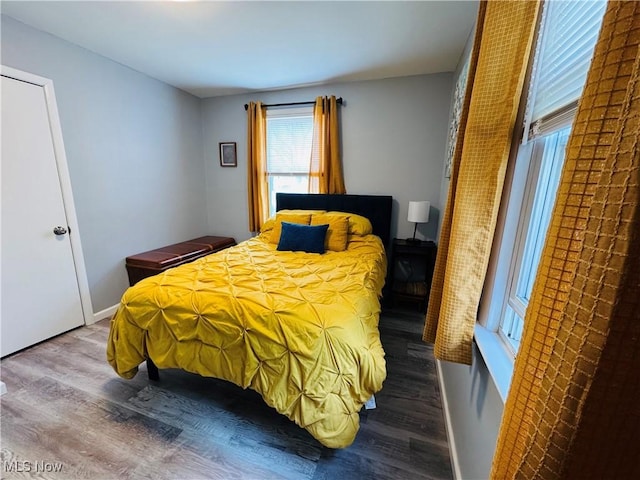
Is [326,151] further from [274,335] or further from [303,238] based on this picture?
[274,335]

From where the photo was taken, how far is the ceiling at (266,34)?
1.83 metres

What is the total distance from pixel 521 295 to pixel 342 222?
5.99 feet

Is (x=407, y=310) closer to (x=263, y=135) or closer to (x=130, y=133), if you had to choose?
(x=263, y=135)

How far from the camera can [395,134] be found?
10.0 ft

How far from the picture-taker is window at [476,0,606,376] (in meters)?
0.74

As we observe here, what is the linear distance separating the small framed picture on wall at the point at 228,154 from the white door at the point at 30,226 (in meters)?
1.80

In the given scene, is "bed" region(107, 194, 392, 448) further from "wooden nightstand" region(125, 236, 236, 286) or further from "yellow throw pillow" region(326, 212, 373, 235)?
"wooden nightstand" region(125, 236, 236, 286)

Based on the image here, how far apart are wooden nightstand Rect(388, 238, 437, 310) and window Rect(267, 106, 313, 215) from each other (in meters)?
1.47

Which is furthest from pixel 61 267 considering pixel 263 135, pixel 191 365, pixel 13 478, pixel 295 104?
pixel 295 104

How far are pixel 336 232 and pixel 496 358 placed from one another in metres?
1.85

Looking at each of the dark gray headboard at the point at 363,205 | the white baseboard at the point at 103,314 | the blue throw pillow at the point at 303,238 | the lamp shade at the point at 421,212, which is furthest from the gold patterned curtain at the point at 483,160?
the white baseboard at the point at 103,314

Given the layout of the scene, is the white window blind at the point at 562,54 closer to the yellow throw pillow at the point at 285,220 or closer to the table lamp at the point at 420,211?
→ the table lamp at the point at 420,211

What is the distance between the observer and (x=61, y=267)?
2365mm

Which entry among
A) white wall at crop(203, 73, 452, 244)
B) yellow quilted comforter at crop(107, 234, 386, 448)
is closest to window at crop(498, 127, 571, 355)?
yellow quilted comforter at crop(107, 234, 386, 448)
